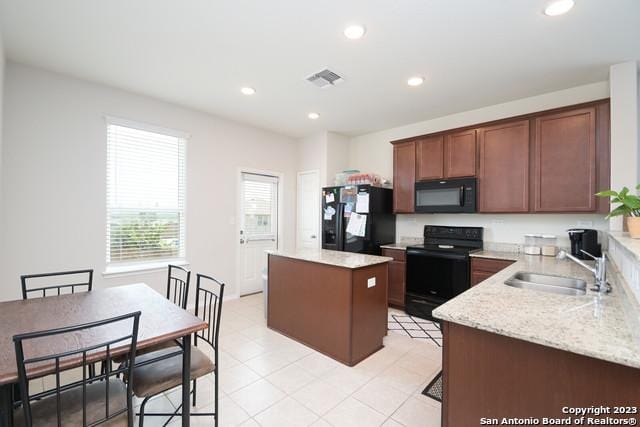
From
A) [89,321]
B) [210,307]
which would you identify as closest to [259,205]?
[210,307]

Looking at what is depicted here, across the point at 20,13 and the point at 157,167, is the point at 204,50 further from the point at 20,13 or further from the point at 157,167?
the point at 157,167

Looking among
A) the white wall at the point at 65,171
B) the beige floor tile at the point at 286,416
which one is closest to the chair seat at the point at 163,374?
the beige floor tile at the point at 286,416

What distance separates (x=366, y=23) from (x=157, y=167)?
2.97 m

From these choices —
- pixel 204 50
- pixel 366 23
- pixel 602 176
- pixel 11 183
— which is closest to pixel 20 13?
pixel 204 50

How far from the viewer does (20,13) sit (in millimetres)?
2057

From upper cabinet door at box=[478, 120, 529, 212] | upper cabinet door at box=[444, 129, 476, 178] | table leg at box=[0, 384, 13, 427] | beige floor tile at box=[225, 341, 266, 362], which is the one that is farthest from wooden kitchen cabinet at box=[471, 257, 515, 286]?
table leg at box=[0, 384, 13, 427]

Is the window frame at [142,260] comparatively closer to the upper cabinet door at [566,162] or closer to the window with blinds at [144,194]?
the window with blinds at [144,194]

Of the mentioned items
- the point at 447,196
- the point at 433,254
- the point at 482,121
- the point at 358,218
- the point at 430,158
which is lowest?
the point at 433,254

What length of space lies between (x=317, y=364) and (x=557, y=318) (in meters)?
1.86

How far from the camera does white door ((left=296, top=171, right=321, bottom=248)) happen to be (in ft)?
16.2

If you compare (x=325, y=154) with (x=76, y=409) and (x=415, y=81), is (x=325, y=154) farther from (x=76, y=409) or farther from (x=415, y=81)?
(x=76, y=409)

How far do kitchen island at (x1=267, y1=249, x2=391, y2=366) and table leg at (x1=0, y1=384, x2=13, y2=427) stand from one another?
1958mm

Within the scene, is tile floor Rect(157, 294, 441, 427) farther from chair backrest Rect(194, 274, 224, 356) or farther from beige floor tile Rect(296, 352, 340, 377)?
chair backrest Rect(194, 274, 224, 356)

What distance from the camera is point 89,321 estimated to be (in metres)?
1.51
